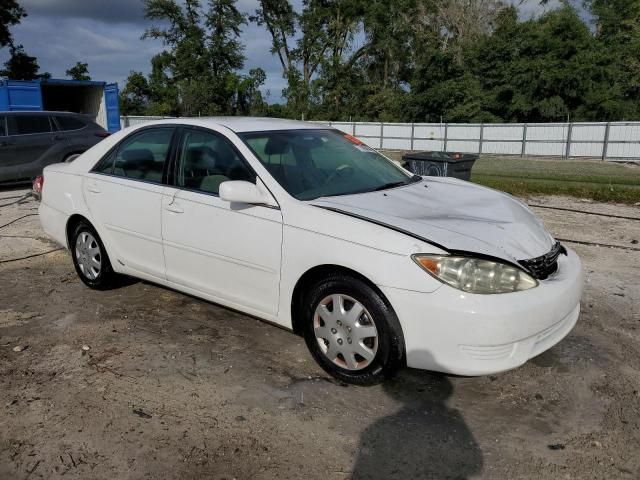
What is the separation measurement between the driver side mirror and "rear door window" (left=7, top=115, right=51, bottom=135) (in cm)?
930

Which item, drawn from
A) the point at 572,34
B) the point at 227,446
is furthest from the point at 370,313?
the point at 572,34

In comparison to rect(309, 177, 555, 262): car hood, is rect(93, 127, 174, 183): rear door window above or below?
above

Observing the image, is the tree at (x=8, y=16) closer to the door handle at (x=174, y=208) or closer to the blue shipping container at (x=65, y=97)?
the blue shipping container at (x=65, y=97)

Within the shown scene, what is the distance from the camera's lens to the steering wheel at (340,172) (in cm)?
390

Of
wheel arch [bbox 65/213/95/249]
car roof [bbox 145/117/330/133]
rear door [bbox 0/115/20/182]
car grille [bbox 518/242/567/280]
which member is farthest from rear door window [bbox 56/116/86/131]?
car grille [bbox 518/242/567/280]

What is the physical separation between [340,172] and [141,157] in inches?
63.9

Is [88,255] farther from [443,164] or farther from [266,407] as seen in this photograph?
[443,164]

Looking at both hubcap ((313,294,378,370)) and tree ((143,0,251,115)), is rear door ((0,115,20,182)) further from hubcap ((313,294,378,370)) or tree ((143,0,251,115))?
tree ((143,0,251,115))

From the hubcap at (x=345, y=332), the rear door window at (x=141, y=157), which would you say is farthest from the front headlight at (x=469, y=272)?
the rear door window at (x=141, y=157)

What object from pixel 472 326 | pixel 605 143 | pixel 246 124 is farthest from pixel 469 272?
pixel 605 143

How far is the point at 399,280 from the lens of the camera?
2.98 m

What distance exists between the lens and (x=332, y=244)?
3201 millimetres

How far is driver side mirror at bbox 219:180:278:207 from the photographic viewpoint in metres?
3.46

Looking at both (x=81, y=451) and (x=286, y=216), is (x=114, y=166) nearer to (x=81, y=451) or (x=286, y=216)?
(x=286, y=216)
